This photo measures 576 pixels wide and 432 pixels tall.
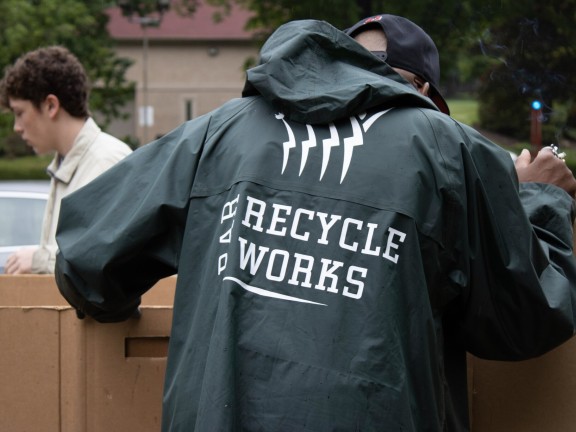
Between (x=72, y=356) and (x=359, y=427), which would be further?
(x=72, y=356)

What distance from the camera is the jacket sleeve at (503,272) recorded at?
78.9 inches

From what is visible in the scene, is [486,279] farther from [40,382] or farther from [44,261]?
[44,261]

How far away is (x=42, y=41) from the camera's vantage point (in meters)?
19.0

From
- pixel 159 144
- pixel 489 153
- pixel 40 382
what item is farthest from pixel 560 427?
pixel 40 382

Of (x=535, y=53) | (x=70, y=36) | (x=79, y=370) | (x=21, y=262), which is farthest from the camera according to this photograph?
(x=70, y=36)

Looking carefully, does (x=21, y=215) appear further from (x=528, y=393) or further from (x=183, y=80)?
(x=183, y=80)

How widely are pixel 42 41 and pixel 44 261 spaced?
52.5 feet

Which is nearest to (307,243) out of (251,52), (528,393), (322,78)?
(322,78)

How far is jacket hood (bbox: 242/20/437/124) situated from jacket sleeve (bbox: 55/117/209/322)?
22cm

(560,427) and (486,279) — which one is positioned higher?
(486,279)

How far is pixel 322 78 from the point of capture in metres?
2.04

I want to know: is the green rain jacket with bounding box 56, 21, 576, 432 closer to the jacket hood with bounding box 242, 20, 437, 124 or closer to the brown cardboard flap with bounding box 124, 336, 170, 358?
the jacket hood with bounding box 242, 20, 437, 124

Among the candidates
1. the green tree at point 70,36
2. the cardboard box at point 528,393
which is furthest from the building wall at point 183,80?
the cardboard box at point 528,393

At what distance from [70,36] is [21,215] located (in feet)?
43.3
